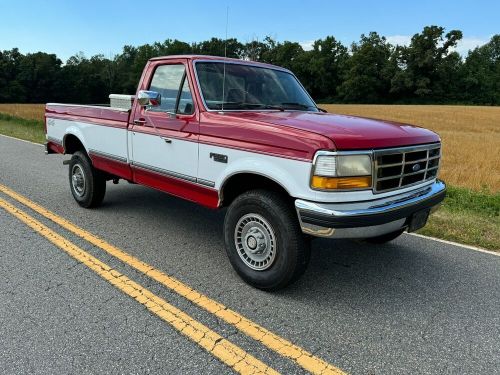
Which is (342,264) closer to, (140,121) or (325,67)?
(140,121)


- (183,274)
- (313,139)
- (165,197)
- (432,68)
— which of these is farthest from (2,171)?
(432,68)

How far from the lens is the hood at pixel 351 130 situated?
125 inches

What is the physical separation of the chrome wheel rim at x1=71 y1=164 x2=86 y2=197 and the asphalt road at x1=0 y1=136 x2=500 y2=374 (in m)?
0.81

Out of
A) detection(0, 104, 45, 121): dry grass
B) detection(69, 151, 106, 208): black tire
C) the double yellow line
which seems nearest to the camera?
the double yellow line

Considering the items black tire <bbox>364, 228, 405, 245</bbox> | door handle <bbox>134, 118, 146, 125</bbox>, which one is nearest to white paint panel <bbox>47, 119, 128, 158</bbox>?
door handle <bbox>134, 118, 146, 125</bbox>

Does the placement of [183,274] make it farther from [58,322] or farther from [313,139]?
[313,139]

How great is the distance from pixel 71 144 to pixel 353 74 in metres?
86.2

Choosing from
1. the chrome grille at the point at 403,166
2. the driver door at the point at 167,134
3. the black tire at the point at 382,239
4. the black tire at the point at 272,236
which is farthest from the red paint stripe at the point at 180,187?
the black tire at the point at 382,239

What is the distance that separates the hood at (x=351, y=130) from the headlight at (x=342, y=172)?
0.30 feet

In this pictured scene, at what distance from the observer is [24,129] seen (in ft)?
63.5

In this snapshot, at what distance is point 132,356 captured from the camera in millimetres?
2723

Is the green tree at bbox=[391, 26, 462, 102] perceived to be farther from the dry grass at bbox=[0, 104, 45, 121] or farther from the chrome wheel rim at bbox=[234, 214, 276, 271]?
the chrome wheel rim at bbox=[234, 214, 276, 271]

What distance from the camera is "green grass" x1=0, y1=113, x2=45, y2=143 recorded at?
15472 millimetres

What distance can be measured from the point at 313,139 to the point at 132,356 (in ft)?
6.36
